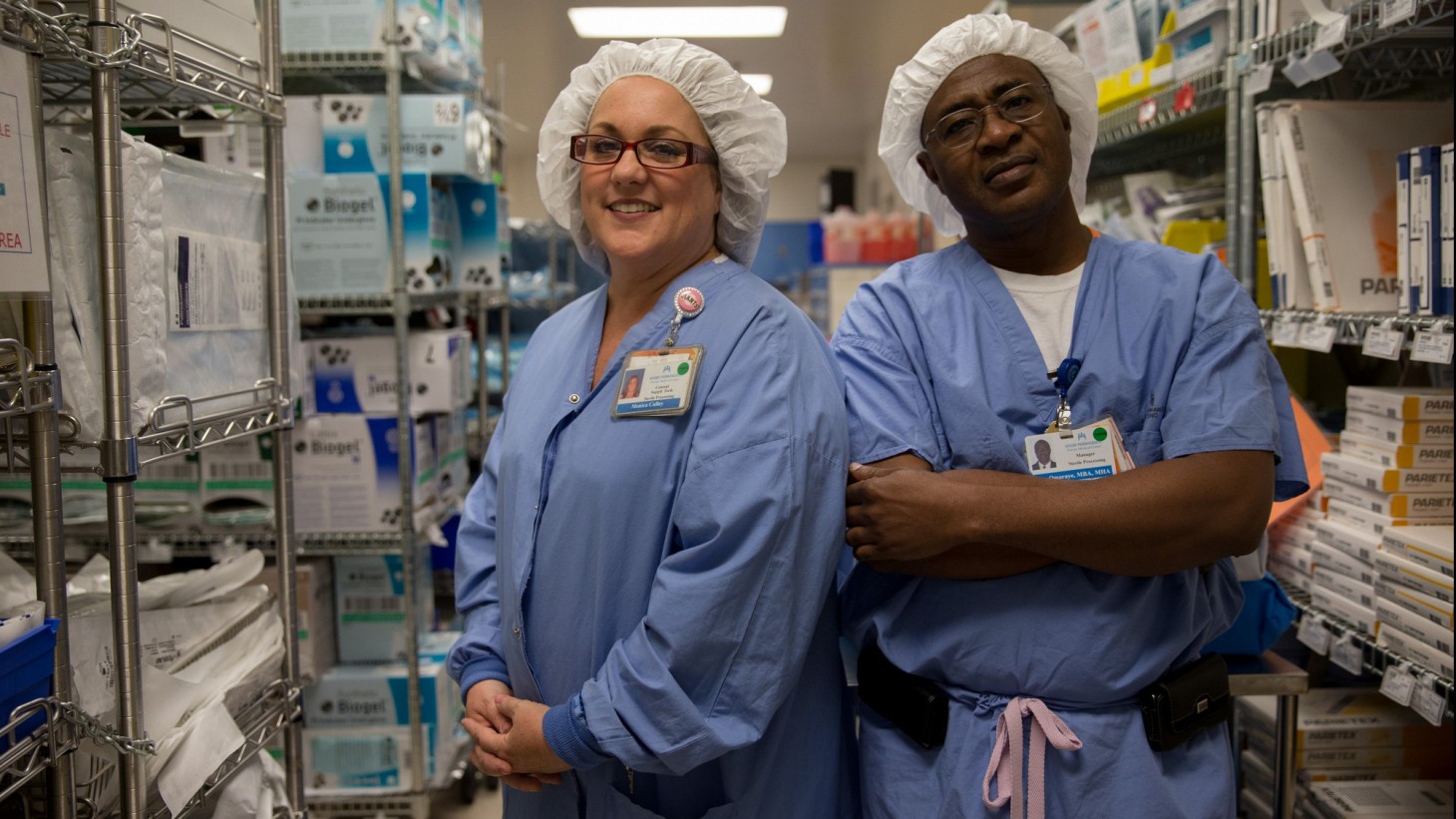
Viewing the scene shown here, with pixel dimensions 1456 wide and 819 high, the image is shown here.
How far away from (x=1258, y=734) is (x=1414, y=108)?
1.41 metres

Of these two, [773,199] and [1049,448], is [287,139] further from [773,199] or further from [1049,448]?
[773,199]

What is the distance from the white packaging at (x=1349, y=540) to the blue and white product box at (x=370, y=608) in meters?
2.34

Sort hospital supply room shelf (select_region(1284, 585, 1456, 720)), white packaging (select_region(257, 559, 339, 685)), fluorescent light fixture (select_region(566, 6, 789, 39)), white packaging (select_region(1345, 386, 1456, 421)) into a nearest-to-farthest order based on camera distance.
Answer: hospital supply room shelf (select_region(1284, 585, 1456, 720)) < white packaging (select_region(1345, 386, 1456, 421)) < white packaging (select_region(257, 559, 339, 685)) < fluorescent light fixture (select_region(566, 6, 789, 39))

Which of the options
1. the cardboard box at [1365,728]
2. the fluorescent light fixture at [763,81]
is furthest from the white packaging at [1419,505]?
the fluorescent light fixture at [763,81]

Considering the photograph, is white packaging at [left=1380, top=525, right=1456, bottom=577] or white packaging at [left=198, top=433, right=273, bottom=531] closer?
white packaging at [left=1380, top=525, right=1456, bottom=577]

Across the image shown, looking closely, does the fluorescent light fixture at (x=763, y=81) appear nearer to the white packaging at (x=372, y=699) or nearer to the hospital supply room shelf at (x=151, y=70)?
the white packaging at (x=372, y=699)

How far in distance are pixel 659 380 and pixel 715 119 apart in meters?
0.43

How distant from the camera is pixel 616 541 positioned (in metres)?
1.38

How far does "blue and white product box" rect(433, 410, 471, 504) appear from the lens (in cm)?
321

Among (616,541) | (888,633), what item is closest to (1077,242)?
(888,633)

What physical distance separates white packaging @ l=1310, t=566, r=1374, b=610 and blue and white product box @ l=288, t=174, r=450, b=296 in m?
2.37

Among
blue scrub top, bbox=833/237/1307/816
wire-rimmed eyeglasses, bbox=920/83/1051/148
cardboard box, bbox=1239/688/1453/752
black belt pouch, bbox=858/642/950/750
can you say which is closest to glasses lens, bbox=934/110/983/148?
wire-rimmed eyeglasses, bbox=920/83/1051/148

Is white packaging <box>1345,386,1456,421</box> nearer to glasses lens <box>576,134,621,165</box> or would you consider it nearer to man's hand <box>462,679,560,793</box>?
glasses lens <box>576,134,621,165</box>

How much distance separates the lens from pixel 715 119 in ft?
5.02
